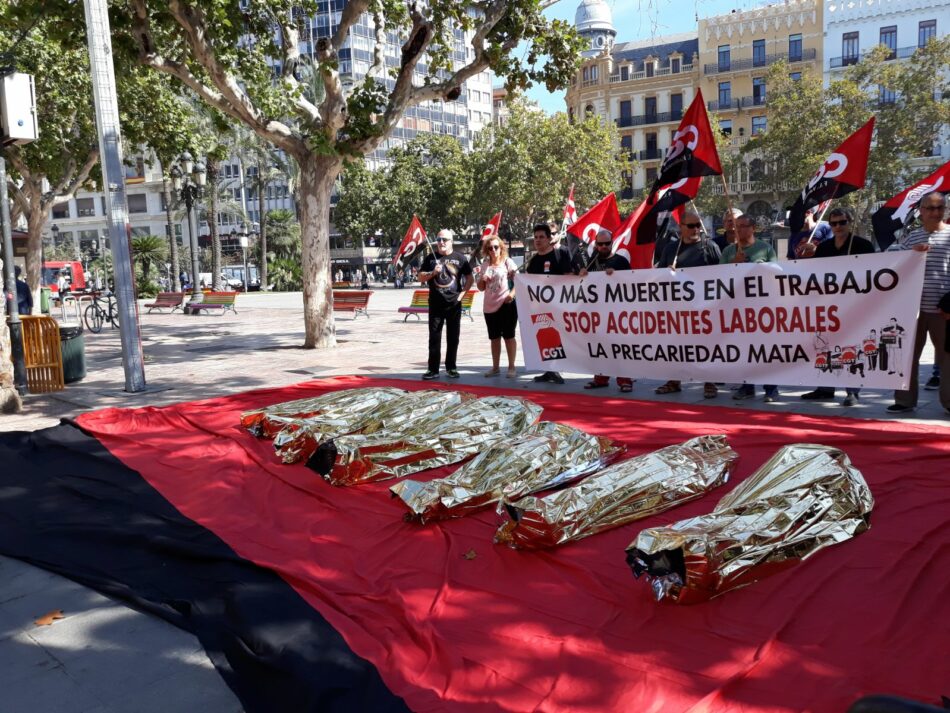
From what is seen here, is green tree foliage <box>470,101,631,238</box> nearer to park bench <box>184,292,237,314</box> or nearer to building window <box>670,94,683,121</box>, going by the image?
building window <box>670,94,683,121</box>

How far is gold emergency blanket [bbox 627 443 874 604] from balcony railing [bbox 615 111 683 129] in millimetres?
57529

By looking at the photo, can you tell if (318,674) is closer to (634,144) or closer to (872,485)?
(872,485)

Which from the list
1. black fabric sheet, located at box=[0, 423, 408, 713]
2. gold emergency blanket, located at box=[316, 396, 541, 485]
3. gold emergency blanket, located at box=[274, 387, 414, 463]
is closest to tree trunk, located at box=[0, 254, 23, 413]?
black fabric sheet, located at box=[0, 423, 408, 713]

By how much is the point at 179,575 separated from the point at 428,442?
1.98 meters

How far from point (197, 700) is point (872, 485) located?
371 centimetres

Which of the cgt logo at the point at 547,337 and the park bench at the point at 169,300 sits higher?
the park bench at the point at 169,300

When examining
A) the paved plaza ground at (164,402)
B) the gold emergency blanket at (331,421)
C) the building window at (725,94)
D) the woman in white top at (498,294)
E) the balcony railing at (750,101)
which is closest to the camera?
the paved plaza ground at (164,402)

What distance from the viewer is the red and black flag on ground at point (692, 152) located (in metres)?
7.33

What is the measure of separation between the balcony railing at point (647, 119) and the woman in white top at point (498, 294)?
52732 mm

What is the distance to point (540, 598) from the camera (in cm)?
336

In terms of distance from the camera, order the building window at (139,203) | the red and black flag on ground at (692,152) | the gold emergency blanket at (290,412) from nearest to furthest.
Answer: the gold emergency blanket at (290,412) < the red and black flag on ground at (692,152) < the building window at (139,203)

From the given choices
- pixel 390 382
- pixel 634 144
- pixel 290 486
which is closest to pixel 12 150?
pixel 390 382

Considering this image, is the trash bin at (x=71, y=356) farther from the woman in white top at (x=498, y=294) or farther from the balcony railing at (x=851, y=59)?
the balcony railing at (x=851, y=59)

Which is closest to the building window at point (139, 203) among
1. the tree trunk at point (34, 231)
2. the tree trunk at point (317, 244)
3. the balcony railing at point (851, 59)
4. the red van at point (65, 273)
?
the red van at point (65, 273)
